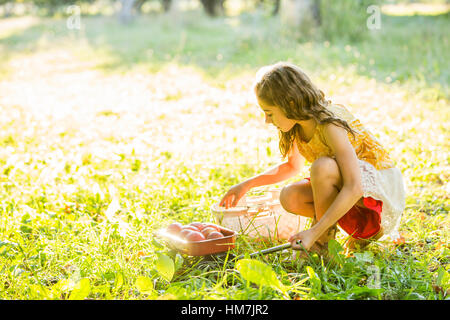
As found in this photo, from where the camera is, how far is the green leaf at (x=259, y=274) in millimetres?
1795

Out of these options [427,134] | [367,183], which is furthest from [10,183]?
[427,134]

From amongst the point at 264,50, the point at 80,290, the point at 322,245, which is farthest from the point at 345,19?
the point at 80,290

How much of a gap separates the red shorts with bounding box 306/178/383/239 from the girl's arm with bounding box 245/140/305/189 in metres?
0.35

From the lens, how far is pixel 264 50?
317 inches

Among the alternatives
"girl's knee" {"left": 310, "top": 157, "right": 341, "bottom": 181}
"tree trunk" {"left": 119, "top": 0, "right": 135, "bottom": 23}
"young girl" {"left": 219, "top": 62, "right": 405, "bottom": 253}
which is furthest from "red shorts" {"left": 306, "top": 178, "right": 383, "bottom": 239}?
"tree trunk" {"left": 119, "top": 0, "right": 135, "bottom": 23}

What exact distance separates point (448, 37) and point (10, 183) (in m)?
7.20

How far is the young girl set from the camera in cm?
206

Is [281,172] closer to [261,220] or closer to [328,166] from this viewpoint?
[261,220]

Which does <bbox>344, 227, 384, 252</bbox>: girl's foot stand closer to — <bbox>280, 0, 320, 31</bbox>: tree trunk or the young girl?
the young girl

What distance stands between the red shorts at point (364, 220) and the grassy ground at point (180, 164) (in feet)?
0.37

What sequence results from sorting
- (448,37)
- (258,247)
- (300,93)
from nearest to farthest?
(300,93) < (258,247) < (448,37)

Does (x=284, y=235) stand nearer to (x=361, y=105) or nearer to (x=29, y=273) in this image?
(x=29, y=273)

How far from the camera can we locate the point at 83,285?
1.79 meters

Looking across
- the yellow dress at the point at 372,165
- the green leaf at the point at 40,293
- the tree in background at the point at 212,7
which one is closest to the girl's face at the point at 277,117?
the yellow dress at the point at 372,165
